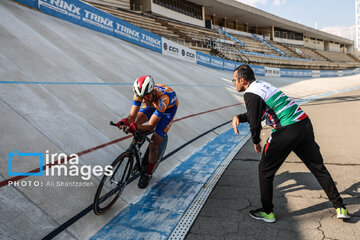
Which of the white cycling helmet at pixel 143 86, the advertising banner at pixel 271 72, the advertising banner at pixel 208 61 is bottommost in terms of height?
the white cycling helmet at pixel 143 86

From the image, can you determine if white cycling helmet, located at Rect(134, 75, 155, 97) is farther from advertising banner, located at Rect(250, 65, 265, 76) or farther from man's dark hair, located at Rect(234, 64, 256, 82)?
advertising banner, located at Rect(250, 65, 265, 76)

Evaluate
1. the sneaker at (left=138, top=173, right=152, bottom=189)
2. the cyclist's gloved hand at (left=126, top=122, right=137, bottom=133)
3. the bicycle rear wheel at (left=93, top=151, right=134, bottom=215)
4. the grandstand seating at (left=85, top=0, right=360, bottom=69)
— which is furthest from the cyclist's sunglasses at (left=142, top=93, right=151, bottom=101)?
the grandstand seating at (left=85, top=0, right=360, bottom=69)

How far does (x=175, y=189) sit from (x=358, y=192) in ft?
8.25

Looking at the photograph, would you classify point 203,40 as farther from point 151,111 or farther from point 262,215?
point 262,215

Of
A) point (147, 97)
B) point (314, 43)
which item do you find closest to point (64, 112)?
point (147, 97)

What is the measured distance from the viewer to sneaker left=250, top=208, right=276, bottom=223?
2.77 metres

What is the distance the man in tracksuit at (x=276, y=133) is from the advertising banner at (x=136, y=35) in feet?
37.9

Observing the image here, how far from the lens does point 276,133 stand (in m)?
2.74

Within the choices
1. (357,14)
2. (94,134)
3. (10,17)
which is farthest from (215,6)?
(357,14)

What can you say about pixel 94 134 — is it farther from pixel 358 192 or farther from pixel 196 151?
pixel 358 192

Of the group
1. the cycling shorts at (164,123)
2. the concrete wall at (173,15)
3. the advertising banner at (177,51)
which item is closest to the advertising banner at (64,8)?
the advertising banner at (177,51)

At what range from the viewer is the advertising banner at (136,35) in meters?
12.8

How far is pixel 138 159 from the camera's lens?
11.6 ft

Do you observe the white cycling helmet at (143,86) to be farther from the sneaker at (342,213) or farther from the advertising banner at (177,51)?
the advertising banner at (177,51)
